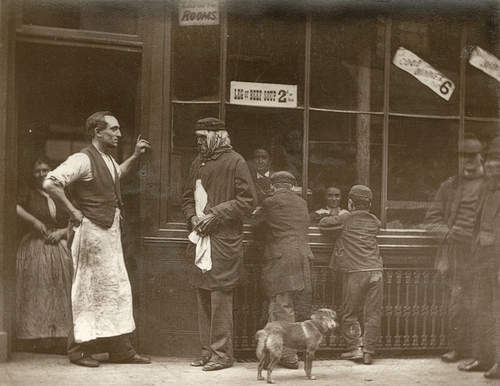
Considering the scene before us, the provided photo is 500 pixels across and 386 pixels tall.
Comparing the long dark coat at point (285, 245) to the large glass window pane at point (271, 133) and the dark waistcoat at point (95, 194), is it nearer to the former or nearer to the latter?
the large glass window pane at point (271, 133)

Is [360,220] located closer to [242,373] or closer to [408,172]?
[408,172]

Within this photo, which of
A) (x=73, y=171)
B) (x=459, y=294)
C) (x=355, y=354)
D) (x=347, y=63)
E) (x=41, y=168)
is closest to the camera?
(x=73, y=171)

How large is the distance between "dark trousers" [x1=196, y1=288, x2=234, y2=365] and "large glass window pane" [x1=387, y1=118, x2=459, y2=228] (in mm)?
1728

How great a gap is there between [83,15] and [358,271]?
127 inches

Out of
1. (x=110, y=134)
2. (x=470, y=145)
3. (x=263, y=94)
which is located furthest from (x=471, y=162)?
(x=110, y=134)

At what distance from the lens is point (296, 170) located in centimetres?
534

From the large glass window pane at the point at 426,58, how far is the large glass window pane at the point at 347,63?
0.49 ft

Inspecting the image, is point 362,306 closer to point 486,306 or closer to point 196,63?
point 486,306

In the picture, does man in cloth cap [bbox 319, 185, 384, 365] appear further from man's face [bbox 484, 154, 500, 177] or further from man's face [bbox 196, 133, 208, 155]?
man's face [bbox 196, 133, 208, 155]

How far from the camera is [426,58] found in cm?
557

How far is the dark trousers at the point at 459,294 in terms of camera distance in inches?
217

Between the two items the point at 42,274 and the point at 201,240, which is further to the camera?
the point at 42,274

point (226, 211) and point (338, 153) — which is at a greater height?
point (338, 153)

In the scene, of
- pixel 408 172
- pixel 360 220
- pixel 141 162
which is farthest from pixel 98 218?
pixel 408 172
